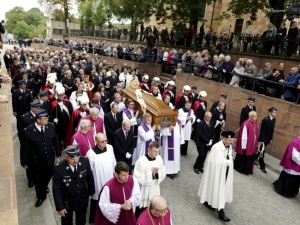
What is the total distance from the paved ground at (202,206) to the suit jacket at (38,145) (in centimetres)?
84

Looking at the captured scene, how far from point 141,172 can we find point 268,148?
5.51 meters

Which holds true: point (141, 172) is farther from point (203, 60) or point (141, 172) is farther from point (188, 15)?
point (188, 15)

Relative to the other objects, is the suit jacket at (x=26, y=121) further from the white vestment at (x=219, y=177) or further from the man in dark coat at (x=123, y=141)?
the white vestment at (x=219, y=177)

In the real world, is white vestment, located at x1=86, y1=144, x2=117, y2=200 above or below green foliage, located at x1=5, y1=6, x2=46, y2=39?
below

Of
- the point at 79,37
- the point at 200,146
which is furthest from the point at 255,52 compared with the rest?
the point at 79,37

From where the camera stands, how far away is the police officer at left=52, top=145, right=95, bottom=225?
135 inches

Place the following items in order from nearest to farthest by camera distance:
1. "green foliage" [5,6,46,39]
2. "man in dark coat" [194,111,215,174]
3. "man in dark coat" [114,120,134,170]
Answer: "man in dark coat" [114,120,134,170] → "man in dark coat" [194,111,215,174] → "green foliage" [5,6,46,39]

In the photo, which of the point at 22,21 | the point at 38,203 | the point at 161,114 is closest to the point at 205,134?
the point at 161,114

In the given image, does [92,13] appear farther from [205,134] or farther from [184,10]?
[205,134]

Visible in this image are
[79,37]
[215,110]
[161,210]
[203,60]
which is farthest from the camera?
[79,37]

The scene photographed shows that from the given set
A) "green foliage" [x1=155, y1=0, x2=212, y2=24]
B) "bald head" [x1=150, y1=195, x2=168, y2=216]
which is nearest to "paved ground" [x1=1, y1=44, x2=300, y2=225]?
"bald head" [x1=150, y1=195, x2=168, y2=216]

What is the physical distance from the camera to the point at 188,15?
48.6 feet

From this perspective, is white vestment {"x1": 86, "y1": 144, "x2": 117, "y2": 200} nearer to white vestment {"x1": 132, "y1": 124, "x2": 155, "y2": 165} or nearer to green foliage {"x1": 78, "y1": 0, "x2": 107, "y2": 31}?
white vestment {"x1": 132, "y1": 124, "x2": 155, "y2": 165}

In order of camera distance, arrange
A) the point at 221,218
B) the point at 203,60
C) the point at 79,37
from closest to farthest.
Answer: the point at 221,218, the point at 203,60, the point at 79,37
